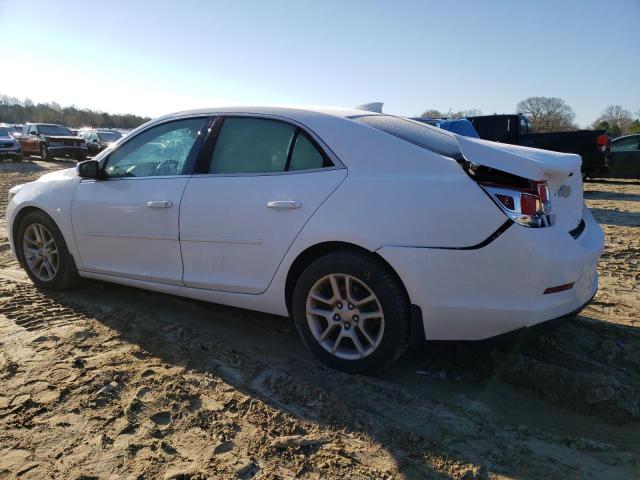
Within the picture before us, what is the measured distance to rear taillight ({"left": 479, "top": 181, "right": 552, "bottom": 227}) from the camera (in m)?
2.59

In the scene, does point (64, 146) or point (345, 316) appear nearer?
point (345, 316)

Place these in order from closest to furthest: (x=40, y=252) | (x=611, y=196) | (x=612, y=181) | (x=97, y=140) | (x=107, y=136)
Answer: (x=40, y=252)
(x=611, y=196)
(x=612, y=181)
(x=97, y=140)
(x=107, y=136)

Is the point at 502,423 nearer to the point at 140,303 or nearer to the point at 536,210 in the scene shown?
the point at 536,210

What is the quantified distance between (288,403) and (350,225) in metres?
1.04

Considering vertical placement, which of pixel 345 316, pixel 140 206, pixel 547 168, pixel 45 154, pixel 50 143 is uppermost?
pixel 50 143

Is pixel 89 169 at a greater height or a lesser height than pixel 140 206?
greater

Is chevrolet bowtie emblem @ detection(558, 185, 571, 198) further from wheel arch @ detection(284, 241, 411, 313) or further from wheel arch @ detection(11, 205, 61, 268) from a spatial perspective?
wheel arch @ detection(11, 205, 61, 268)

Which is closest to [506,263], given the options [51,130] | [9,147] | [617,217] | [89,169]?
[89,169]

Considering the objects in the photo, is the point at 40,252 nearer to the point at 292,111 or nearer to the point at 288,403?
the point at 292,111

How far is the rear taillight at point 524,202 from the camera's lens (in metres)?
2.59

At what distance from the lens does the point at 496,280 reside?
2605 millimetres

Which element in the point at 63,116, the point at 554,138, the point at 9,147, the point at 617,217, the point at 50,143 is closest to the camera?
the point at 617,217

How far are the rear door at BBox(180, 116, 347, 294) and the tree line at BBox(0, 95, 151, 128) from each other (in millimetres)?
79382

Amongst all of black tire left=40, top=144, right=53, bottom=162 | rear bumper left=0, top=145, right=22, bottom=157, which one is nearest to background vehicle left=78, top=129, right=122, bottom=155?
black tire left=40, top=144, right=53, bottom=162
